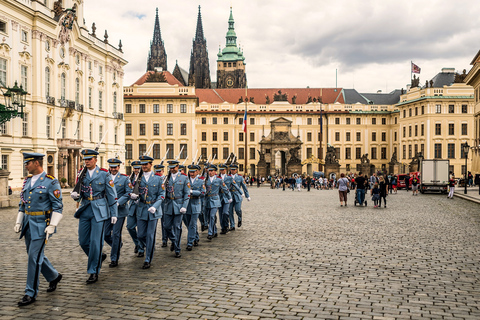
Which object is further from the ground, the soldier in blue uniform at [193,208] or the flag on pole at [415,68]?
the flag on pole at [415,68]

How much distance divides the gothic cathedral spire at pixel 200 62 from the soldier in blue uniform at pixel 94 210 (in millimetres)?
117041

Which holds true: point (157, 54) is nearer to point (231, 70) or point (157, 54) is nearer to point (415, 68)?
point (231, 70)

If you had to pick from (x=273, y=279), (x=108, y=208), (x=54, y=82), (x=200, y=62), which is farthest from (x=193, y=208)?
(x=200, y=62)

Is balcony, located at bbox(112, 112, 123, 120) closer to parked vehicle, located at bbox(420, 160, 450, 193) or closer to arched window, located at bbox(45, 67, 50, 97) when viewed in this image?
arched window, located at bbox(45, 67, 50, 97)

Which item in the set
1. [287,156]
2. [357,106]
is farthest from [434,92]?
[287,156]

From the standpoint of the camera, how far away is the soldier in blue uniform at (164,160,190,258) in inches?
387

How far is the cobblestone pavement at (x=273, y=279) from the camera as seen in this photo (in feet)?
19.7

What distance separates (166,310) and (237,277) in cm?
190

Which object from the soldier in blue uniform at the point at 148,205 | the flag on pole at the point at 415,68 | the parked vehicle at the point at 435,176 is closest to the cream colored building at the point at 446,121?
the flag on pole at the point at 415,68

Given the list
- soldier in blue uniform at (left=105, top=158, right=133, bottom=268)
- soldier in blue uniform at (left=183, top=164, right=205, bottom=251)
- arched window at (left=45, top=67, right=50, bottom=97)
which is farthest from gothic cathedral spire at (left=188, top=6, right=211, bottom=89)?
soldier in blue uniform at (left=105, top=158, right=133, bottom=268)

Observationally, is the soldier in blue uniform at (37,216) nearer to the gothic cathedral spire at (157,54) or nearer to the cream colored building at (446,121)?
the cream colored building at (446,121)

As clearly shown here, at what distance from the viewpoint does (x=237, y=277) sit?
7.73 m

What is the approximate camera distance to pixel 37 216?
6.60 meters

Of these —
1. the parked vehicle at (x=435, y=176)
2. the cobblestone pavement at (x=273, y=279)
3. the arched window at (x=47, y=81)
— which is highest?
the arched window at (x=47, y=81)
